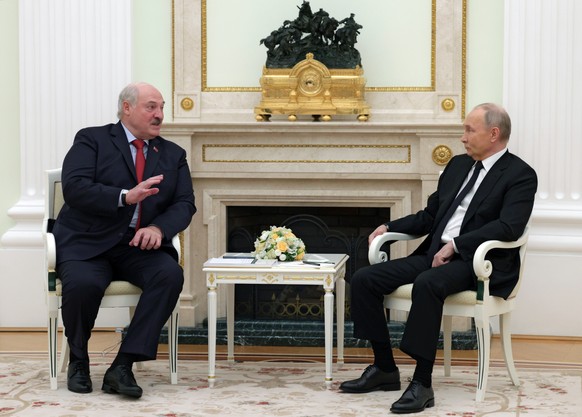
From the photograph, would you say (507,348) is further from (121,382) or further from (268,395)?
(121,382)

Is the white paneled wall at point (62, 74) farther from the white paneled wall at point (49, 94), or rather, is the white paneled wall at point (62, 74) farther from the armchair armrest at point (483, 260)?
the armchair armrest at point (483, 260)

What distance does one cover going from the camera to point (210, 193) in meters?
6.39

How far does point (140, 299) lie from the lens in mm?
4824

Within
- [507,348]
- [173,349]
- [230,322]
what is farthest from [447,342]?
[173,349]

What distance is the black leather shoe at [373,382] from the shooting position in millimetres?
4797

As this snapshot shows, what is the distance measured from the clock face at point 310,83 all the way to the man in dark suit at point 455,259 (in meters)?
1.48

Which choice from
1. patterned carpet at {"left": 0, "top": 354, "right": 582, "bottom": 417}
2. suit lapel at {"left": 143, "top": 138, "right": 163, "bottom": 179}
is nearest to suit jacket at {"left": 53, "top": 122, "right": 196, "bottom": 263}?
suit lapel at {"left": 143, "top": 138, "right": 163, "bottom": 179}

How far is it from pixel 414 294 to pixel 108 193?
1.52 meters

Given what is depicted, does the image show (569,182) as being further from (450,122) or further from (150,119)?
(150,119)

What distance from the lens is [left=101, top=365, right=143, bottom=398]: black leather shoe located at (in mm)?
4625

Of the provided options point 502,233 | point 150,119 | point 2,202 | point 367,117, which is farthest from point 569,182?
point 2,202

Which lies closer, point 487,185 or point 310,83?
point 487,185

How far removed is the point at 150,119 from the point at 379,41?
6.05 ft

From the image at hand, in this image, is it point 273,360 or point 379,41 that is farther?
point 379,41
